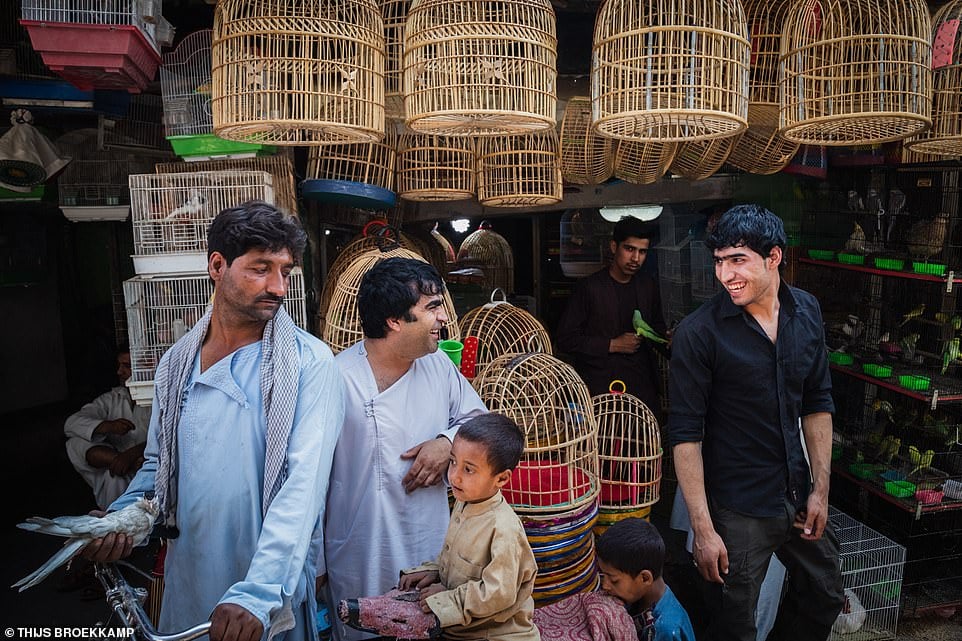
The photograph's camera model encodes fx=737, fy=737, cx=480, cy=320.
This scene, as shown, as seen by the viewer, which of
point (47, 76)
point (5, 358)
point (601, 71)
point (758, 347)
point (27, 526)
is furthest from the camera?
point (5, 358)

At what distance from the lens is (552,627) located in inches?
99.7

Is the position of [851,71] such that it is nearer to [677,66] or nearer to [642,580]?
[677,66]

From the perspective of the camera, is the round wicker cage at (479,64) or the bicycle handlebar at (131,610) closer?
the bicycle handlebar at (131,610)

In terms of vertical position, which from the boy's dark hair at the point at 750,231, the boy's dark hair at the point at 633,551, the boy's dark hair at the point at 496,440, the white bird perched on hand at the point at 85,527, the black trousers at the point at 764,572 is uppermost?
the boy's dark hair at the point at 750,231

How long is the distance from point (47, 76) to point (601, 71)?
2.77 m

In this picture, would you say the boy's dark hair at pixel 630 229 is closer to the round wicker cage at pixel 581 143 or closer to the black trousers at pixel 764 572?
the round wicker cage at pixel 581 143

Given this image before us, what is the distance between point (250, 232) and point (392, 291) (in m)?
0.57

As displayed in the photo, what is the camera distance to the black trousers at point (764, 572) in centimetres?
277

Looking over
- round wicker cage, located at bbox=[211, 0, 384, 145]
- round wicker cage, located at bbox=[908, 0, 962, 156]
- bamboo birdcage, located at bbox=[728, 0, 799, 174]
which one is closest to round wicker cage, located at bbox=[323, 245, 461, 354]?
round wicker cage, located at bbox=[211, 0, 384, 145]

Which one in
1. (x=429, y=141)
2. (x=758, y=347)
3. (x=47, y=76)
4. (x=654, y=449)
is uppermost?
(x=47, y=76)

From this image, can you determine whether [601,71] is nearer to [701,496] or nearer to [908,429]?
[701,496]

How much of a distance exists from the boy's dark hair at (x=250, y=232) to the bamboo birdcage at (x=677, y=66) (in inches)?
51.9

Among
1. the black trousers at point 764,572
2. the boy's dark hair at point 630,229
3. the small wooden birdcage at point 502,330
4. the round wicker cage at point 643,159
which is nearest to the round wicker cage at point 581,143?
the round wicker cage at point 643,159

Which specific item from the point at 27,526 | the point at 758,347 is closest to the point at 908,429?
the point at 758,347
